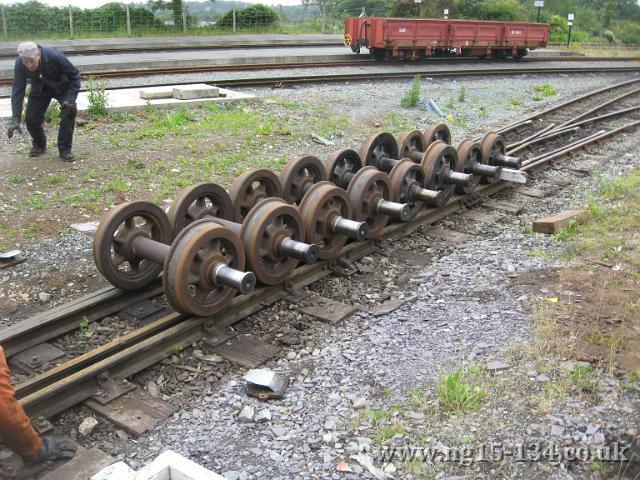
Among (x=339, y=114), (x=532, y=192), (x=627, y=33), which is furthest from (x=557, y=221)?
(x=627, y=33)

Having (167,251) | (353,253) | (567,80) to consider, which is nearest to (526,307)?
(353,253)

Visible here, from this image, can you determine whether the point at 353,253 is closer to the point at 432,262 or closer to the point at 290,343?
the point at 432,262

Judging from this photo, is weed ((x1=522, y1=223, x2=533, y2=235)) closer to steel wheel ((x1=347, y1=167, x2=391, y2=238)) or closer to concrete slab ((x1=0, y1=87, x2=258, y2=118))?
steel wheel ((x1=347, y1=167, x2=391, y2=238))

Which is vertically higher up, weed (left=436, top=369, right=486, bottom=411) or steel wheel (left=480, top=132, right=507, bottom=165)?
steel wheel (left=480, top=132, right=507, bottom=165)

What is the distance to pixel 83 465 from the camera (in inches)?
127

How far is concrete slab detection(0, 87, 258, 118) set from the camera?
11.1 m

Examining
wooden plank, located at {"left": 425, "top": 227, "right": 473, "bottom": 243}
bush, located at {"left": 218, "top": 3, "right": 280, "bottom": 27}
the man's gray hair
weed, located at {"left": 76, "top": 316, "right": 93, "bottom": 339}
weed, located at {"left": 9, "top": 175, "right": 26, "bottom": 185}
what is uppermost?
bush, located at {"left": 218, "top": 3, "right": 280, "bottom": 27}

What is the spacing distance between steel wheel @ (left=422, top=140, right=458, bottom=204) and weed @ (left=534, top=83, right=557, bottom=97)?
10462 millimetres

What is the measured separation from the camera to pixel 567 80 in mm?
19516

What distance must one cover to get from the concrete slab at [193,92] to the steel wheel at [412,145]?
5.96 m

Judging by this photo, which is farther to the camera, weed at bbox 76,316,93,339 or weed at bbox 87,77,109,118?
weed at bbox 87,77,109,118

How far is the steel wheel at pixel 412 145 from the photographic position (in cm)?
757

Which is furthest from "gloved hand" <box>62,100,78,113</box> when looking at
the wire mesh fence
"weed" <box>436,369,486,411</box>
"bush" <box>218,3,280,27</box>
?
"bush" <box>218,3,280,27</box>

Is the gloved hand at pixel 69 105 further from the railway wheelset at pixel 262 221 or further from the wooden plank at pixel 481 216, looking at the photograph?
the wooden plank at pixel 481 216
